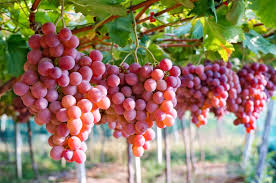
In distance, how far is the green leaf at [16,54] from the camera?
3.89 ft

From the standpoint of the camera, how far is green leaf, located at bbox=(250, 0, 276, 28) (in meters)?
0.71

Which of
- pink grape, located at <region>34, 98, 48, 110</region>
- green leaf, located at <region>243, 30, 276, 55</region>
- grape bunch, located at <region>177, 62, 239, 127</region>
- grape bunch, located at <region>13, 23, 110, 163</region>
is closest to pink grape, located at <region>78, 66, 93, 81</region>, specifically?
grape bunch, located at <region>13, 23, 110, 163</region>

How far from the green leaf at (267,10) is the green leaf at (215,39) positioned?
22 cm

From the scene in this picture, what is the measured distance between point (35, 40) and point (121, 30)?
0.31 m

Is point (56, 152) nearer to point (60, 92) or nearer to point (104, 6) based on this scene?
point (60, 92)

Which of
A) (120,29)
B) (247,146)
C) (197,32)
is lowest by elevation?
(247,146)

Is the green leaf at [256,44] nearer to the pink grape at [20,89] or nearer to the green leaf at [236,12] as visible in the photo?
the green leaf at [236,12]

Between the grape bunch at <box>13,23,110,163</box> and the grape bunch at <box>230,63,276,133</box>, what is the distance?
101cm

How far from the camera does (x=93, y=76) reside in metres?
0.67

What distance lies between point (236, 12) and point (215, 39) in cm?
24

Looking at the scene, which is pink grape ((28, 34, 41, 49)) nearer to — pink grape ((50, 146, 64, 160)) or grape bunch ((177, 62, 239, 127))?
→ pink grape ((50, 146, 64, 160))

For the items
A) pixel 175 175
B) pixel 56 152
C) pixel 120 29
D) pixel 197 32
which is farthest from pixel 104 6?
pixel 175 175

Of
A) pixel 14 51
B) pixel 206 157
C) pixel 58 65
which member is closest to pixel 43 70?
pixel 58 65

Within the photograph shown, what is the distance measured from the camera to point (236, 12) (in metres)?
0.88
